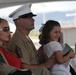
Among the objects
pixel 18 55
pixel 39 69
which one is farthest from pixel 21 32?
pixel 39 69

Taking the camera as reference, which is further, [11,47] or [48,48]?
[48,48]

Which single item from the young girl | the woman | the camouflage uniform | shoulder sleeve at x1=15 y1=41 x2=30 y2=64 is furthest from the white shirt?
the woman

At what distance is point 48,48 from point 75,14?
648 cm

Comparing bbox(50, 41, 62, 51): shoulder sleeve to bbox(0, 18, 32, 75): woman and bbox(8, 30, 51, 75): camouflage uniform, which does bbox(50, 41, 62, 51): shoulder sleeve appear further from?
bbox(0, 18, 32, 75): woman

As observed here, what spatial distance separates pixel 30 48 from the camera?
6.91 feet

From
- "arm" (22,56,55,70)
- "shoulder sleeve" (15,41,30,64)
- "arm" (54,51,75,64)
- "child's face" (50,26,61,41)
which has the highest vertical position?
"child's face" (50,26,61,41)

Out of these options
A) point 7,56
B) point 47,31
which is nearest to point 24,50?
point 7,56

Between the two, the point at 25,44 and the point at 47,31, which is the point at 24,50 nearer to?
the point at 25,44

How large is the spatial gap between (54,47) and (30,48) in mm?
216

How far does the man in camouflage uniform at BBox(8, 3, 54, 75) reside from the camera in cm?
198

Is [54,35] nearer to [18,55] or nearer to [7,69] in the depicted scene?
[18,55]

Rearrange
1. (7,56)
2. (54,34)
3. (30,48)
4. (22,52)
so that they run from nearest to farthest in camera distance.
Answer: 1. (7,56)
2. (22,52)
3. (30,48)
4. (54,34)

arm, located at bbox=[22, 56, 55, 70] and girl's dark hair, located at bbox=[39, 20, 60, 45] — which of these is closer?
arm, located at bbox=[22, 56, 55, 70]

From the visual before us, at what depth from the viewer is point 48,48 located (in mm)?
2189
